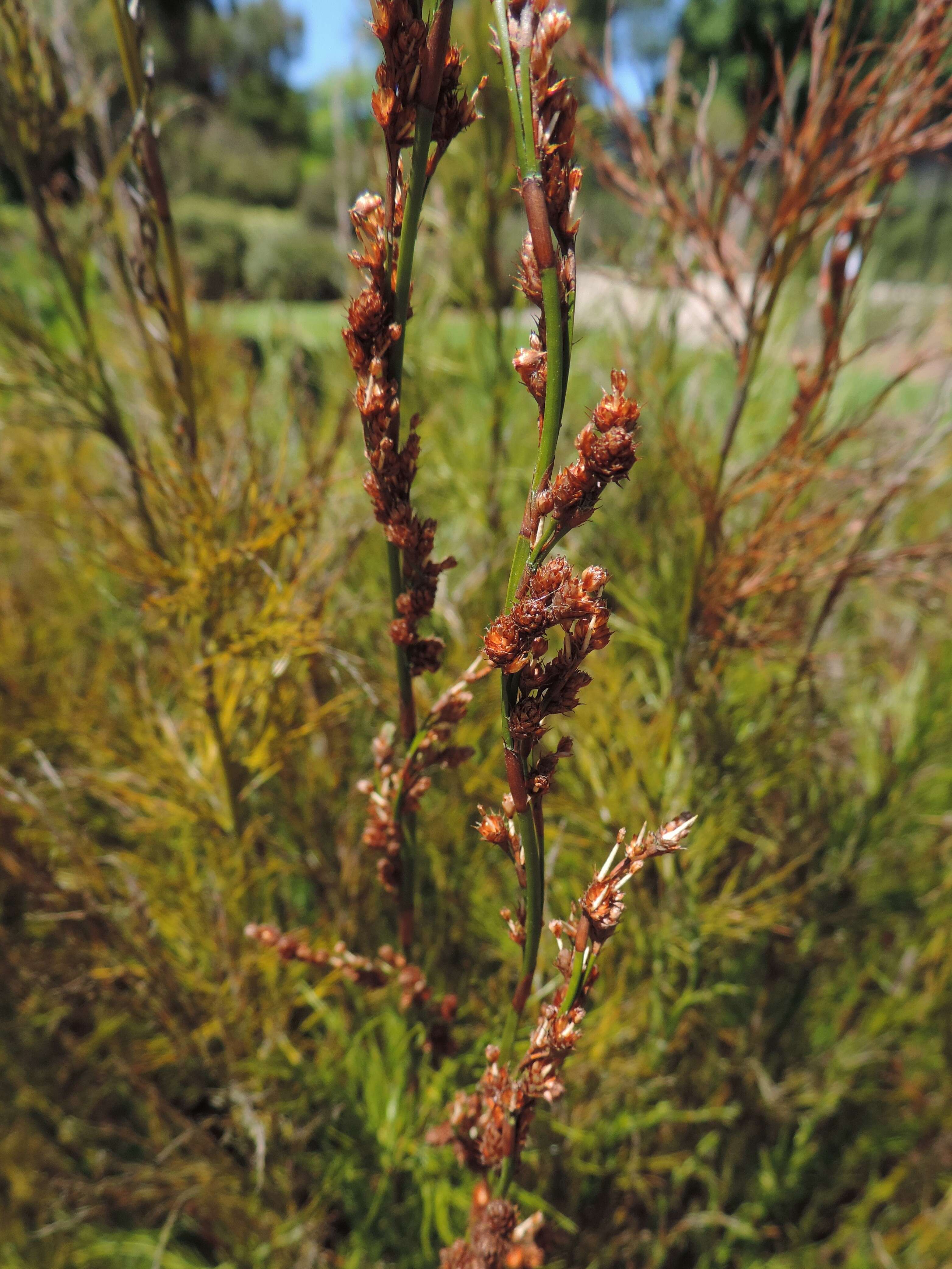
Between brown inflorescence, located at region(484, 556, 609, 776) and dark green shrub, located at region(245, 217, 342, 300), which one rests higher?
dark green shrub, located at region(245, 217, 342, 300)

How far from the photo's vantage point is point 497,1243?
49 cm

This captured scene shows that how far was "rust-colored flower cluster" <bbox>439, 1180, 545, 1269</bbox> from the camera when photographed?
48 centimetres

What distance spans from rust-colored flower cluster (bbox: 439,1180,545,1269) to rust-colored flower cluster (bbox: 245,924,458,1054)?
0.42ft

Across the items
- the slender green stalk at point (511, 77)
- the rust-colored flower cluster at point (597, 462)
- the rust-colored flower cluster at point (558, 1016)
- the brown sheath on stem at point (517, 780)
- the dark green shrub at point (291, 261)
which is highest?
the dark green shrub at point (291, 261)

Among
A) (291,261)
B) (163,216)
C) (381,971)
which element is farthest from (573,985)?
(291,261)

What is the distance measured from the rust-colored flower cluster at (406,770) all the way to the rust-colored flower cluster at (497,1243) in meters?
0.20

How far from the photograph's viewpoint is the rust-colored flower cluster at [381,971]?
60cm

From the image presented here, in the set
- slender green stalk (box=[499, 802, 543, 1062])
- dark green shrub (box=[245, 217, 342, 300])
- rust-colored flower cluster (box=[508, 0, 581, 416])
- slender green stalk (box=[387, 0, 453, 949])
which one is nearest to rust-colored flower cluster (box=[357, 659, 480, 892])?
slender green stalk (box=[387, 0, 453, 949])

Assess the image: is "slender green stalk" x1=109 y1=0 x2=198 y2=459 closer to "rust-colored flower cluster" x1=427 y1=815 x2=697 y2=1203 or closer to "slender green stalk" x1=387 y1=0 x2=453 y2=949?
"slender green stalk" x1=387 y1=0 x2=453 y2=949

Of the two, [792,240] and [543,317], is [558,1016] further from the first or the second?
[792,240]

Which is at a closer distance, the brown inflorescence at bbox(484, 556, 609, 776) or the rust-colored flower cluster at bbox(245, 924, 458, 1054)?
the brown inflorescence at bbox(484, 556, 609, 776)

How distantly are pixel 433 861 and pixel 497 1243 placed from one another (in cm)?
53

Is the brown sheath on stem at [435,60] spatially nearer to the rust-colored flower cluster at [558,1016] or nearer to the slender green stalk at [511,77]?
the slender green stalk at [511,77]

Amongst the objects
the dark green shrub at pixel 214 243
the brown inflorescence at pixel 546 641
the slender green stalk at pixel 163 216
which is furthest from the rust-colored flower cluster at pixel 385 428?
the dark green shrub at pixel 214 243
